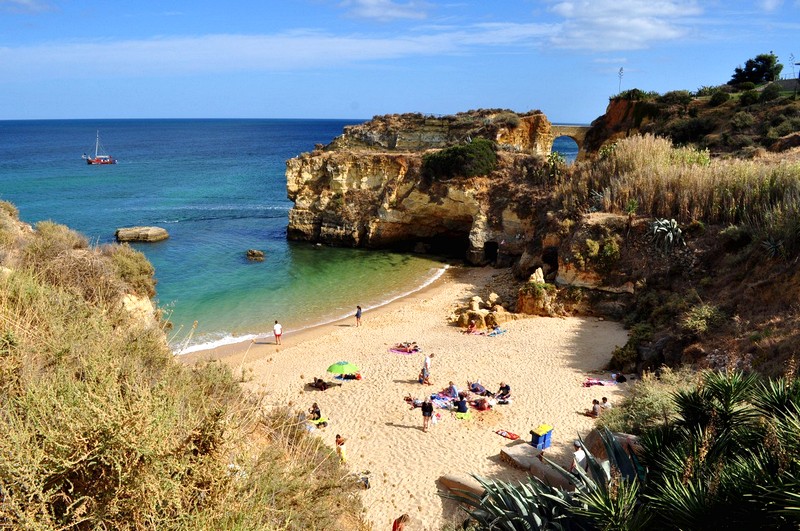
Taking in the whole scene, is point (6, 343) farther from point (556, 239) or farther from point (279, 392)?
point (556, 239)

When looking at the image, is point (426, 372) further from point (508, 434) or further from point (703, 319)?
point (703, 319)

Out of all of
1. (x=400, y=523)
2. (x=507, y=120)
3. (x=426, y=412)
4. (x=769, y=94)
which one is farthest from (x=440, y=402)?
(x=769, y=94)

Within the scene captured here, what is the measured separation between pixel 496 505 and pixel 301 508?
2680 mm

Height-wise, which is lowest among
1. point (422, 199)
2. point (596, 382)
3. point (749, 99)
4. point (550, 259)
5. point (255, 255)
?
point (596, 382)

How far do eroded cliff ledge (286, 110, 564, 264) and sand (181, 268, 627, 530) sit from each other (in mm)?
7831

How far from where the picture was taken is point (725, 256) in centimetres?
1798

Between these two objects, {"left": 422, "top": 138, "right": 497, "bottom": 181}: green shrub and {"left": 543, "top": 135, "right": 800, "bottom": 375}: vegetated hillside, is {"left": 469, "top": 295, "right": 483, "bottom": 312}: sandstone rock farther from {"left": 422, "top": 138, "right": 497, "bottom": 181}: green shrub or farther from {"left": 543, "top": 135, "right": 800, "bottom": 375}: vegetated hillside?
{"left": 422, "top": 138, "right": 497, "bottom": 181}: green shrub

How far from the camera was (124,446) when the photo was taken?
387 centimetres

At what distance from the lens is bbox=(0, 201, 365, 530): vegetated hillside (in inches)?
149

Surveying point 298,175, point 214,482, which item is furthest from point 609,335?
point 298,175

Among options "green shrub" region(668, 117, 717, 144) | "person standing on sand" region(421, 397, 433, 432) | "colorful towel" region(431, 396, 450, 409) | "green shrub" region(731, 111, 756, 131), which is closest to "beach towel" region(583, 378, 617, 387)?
"colorful towel" region(431, 396, 450, 409)

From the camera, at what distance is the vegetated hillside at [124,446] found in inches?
149

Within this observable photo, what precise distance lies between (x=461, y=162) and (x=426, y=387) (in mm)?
18761

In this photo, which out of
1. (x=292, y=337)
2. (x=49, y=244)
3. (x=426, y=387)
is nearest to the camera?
(x=49, y=244)
